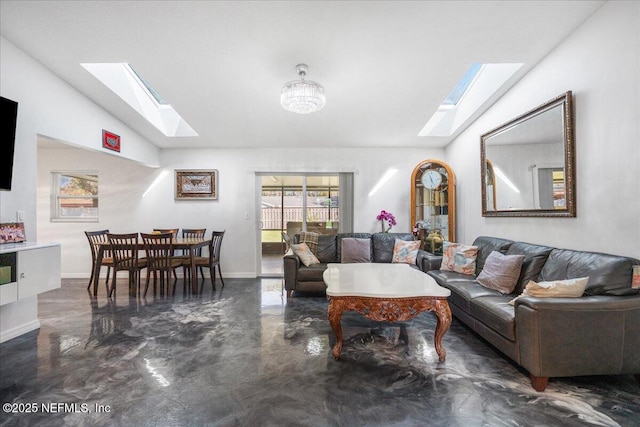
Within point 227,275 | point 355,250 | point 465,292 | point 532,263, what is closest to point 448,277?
point 465,292

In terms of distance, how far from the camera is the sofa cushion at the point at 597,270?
1.95 metres

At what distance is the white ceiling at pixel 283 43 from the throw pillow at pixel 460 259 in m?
1.91

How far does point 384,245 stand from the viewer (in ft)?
A: 15.3

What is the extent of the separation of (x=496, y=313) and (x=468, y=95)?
3248mm

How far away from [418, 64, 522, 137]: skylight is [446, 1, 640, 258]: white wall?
0.43 meters

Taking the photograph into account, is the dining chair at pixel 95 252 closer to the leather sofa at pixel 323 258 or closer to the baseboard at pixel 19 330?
the baseboard at pixel 19 330

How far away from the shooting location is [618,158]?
2125 mm

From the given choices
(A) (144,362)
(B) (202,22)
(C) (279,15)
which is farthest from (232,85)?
(A) (144,362)

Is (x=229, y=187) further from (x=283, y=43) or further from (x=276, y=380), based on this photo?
(x=276, y=380)

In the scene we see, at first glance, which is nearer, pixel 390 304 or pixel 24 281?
pixel 390 304

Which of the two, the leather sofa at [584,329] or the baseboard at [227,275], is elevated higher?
the leather sofa at [584,329]

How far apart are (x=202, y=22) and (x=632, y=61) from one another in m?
3.23

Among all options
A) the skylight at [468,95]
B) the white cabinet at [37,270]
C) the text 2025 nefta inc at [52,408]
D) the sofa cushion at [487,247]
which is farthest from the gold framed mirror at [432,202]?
the white cabinet at [37,270]

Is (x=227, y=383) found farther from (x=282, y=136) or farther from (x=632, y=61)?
(x=282, y=136)
